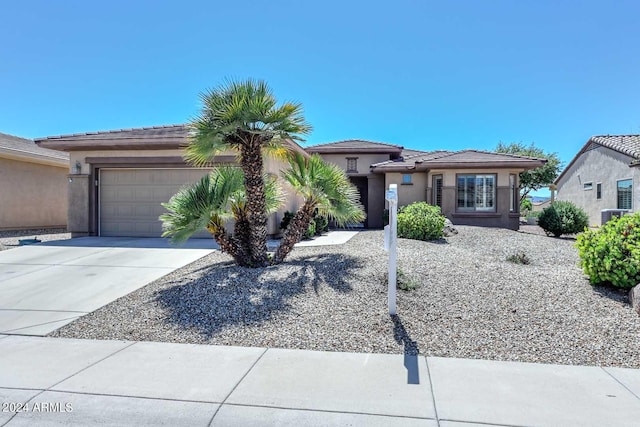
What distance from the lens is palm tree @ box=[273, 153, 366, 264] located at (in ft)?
26.9

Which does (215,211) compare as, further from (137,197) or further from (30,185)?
(30,185)

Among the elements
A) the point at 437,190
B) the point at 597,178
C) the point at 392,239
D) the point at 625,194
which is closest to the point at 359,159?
the point at 437,190

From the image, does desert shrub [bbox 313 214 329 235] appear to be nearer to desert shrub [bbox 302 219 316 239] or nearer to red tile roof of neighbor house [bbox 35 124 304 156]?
desert shrub [bbox 302 219 316 239]

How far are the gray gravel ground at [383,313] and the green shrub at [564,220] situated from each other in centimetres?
874

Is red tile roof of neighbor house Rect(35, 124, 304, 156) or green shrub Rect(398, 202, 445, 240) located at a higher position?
red tile roof of neighbor house Rect(35, 124, 304, 156)

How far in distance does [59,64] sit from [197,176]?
6.54 metres

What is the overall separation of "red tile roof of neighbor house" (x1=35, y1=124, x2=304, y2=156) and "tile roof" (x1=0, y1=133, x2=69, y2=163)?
4291mm

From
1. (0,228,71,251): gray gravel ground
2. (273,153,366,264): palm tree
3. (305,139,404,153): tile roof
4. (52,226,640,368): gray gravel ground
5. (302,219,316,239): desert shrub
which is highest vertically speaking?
(305,139,404,153): tile roof

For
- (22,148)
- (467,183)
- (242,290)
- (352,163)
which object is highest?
(22,148)

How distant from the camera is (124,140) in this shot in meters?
12.4

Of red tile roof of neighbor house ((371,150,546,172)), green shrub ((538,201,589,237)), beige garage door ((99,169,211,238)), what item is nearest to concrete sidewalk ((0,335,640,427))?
beige garage door ((99,169,211,238))

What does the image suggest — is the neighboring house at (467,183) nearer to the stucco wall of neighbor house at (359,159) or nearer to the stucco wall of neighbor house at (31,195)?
the stucco wall of neighbor house at (359,159)

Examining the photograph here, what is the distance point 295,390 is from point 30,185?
19181 mm

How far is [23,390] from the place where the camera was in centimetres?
353
